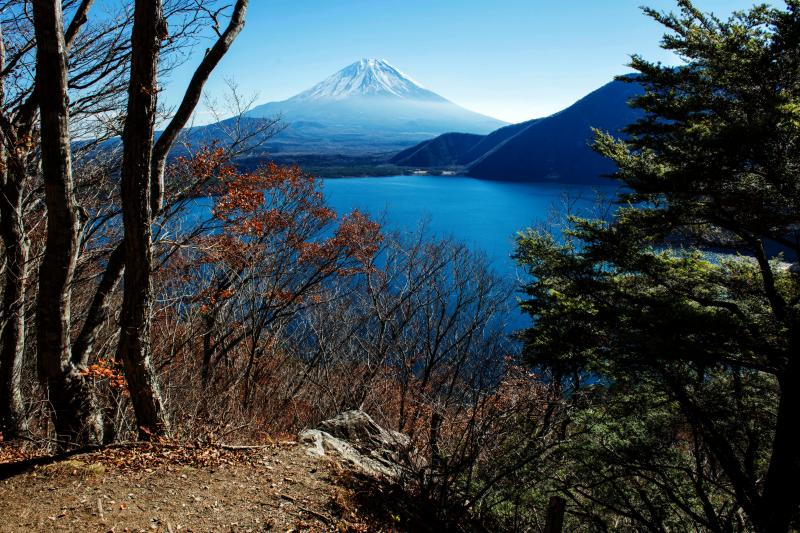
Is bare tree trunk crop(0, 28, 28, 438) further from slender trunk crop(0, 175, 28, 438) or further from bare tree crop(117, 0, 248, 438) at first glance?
bare tree crop(117, 0, 248, 438)

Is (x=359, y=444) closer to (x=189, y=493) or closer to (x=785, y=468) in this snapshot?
(x=189, y=493)

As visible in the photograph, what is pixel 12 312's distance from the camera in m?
4.34

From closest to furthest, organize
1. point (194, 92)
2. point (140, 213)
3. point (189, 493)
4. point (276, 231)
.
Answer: point (189, 493)
point (140, 213)
point (194, 92)
point (276, 231)

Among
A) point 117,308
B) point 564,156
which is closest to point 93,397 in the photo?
point 117,308

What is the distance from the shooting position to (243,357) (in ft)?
42.3

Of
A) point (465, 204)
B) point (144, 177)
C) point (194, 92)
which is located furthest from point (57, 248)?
point (465, 204)

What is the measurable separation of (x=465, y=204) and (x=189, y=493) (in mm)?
49772

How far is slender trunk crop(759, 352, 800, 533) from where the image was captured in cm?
486

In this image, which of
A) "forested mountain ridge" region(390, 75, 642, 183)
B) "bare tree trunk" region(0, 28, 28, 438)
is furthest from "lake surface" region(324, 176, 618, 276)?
"bare tree trunk" region(0, 28, 28, 438)

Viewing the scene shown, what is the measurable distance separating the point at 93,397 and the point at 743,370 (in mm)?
9472

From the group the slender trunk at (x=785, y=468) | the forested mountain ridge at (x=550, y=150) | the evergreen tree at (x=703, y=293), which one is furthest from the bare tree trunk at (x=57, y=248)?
the forested mountain ridge at (x=550, y=150)

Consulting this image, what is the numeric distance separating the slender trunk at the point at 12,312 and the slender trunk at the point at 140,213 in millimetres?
1364

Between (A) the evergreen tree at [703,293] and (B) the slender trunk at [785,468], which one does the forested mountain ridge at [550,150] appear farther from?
(B) the slender trunk at [785,468]

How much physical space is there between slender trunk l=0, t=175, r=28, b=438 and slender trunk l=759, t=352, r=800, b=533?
7.44 m
